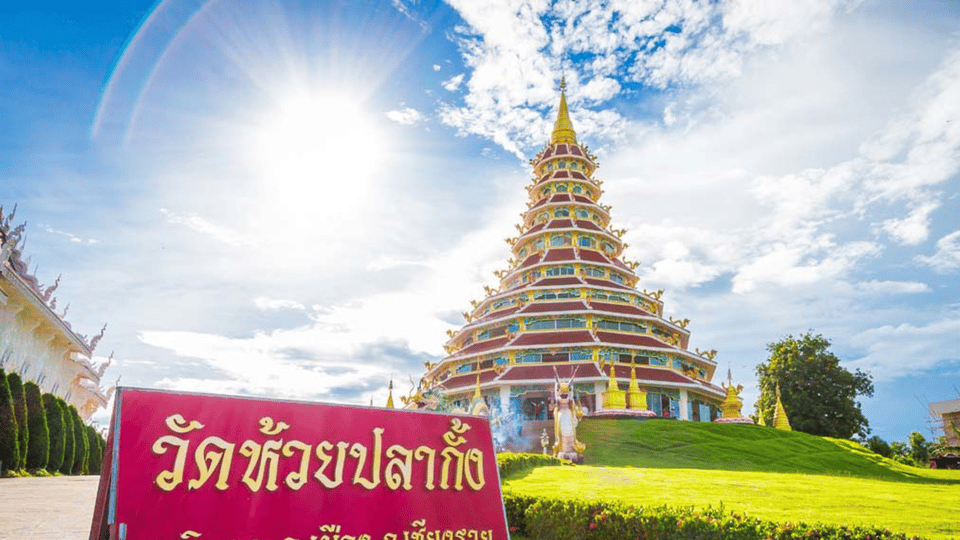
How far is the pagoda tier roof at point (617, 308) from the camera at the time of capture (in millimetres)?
39219

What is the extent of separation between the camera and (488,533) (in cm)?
644

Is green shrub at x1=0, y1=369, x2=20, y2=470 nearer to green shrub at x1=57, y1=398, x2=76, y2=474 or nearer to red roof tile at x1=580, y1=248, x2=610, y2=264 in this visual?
green shrub at x1=57, y1=398, x2=76, y2=474

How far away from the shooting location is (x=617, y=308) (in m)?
39.7

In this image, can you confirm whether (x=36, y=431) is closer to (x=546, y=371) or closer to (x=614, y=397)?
(x=546, y=371)

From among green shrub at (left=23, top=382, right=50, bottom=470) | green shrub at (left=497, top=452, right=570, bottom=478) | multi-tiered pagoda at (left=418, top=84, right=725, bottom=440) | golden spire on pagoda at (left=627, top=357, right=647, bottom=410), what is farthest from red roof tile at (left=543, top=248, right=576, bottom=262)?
green shrub at (left=23, top=382, right=50, bottom=470)

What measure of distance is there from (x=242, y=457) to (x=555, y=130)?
51.6 m

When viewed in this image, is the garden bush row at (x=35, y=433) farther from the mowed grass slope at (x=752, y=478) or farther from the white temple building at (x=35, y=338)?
the mowed grass slope at (x=752, y=478)

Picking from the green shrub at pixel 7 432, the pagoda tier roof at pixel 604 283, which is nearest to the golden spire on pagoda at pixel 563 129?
the pagoda tier roof at pixel 604 283

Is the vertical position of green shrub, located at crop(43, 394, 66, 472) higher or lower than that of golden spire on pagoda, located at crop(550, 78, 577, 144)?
lower

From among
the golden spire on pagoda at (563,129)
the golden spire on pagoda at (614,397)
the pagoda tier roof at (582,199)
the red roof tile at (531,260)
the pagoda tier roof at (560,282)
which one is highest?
the golden spire on pagoda at (563,129)

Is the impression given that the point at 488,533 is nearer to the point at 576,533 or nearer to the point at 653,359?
the point at 576,533

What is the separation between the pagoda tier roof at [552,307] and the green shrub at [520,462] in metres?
17.7

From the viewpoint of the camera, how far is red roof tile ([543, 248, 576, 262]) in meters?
42.8

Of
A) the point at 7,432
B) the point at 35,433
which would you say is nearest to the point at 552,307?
the point at 35,433
